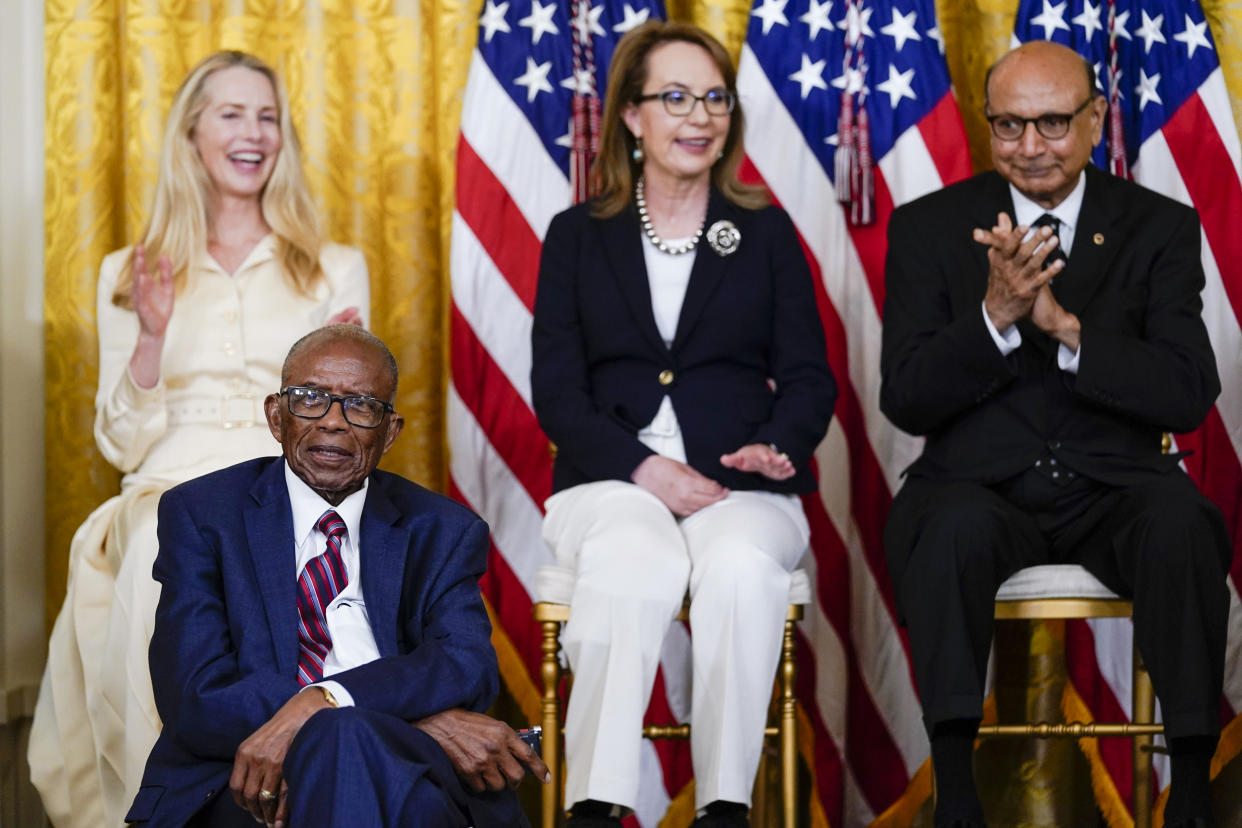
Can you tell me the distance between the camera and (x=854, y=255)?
3936mm

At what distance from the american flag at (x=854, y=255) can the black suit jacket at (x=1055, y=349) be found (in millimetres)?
469

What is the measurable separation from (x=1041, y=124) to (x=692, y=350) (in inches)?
37.1

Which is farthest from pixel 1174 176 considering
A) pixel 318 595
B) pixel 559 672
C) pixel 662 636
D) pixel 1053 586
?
pixel 318 595

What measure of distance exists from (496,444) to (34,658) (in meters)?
1.40

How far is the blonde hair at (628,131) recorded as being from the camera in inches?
141

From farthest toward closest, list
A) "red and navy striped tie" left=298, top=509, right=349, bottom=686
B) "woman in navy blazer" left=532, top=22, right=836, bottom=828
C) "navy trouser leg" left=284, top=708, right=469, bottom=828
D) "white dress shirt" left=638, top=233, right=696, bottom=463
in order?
"white dress shirt" left=638, top=233, right=696, bottom=463 < "woman in navy blazer" left=532, top=22, right=836, bottom=828 < "red and navy striped tie" left=298, top=509, right=349, bottom=686 < "navy trouser leg" left=284, top=708, right=469, bottom=828

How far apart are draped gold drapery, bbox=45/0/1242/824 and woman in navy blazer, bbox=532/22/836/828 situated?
2.25 ft

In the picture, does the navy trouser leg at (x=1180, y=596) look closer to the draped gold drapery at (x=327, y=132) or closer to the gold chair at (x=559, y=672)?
the gold chair at (x=559, y=672)

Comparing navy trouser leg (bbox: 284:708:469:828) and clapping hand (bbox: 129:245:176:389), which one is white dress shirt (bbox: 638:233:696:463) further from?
navy trouser leg (bbox: 284:708:469:828)

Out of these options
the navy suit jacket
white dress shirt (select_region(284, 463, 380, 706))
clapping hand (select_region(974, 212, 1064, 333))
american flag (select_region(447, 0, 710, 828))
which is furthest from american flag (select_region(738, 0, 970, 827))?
white dress shirt (select_region(284, 463, 380, 706))

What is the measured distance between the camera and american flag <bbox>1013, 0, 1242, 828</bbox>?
379 cm

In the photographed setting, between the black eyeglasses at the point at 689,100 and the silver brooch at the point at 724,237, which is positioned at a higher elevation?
the black eyeglasses at the point at 689,100

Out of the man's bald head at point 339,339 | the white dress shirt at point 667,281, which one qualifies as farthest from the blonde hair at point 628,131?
the man's bald head at point 339,339

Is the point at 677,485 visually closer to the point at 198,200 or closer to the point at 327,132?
the point at 198,200
